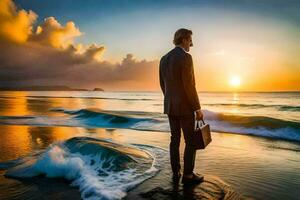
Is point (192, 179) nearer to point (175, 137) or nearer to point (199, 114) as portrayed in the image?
point (175, 137)

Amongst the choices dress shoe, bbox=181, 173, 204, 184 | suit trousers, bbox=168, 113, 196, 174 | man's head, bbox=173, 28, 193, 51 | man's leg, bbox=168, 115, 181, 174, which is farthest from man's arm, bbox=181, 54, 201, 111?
dress shoe, bbox=181, 173, 204, 184

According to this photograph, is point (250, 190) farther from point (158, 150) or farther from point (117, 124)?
point (117, 124)

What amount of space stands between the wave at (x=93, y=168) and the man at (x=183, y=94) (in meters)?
0.93

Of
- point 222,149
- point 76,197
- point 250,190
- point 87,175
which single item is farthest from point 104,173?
point 222,149

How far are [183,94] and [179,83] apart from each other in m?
0.19

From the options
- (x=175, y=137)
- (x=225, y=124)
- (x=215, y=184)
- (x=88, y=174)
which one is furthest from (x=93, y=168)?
(x=225, y=124)

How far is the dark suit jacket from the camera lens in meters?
4.65

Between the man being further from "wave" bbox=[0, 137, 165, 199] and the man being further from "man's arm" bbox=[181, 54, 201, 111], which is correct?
"wave" bbox=[0, 137, 165, 199]

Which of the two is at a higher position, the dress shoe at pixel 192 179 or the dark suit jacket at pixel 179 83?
the dark suit jacket at pixel 179 83

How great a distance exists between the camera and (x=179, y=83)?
4805 millimetres

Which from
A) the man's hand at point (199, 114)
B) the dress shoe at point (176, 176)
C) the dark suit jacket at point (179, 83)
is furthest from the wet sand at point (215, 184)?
the dark suit jacket at point (179, 83)

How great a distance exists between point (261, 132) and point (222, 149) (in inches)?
241

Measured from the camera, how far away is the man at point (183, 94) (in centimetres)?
466

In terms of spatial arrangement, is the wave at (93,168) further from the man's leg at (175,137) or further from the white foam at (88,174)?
the man's leg at (175,137)
